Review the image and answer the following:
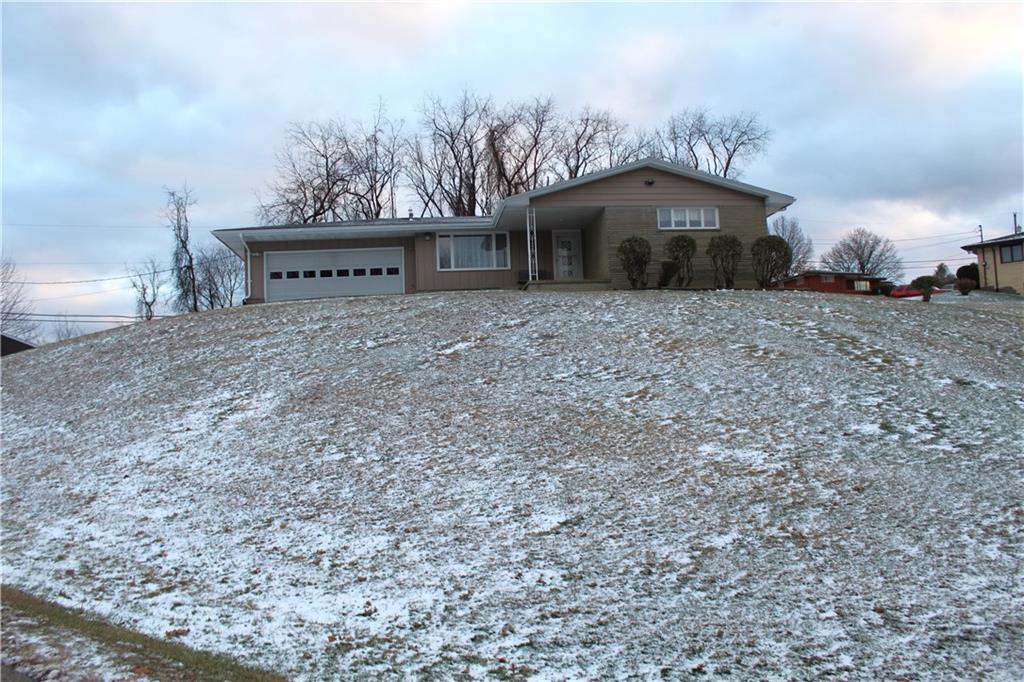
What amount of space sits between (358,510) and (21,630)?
250cm

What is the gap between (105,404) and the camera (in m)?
10.9

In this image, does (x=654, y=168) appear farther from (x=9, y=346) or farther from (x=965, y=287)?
(x=9, y=346)

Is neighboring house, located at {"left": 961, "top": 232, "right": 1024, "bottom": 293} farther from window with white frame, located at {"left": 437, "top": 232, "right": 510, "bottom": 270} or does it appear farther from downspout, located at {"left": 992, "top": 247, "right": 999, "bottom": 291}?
window with white frame, located at {"left": 437, "top": 232, "right": 510, "bottom": 270}

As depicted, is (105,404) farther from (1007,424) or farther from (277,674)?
(1007,424)

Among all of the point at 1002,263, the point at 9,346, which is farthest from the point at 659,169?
the point at 9,346

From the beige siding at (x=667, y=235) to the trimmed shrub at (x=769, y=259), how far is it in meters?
0.24

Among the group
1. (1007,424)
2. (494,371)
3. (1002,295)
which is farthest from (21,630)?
(1002,295)

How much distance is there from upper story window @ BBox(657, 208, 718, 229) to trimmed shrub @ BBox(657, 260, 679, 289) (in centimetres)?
132

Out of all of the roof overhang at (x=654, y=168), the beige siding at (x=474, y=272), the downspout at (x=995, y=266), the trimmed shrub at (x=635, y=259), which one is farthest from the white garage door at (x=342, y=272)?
the downspout at (x=995, y=266)

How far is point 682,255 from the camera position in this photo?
1938 cm

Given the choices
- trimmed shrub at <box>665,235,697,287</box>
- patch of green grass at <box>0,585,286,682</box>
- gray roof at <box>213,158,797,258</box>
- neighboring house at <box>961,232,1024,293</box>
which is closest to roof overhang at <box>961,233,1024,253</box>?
neighboring house at <box>961,232,1024,293</box>

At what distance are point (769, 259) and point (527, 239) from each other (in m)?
6.91

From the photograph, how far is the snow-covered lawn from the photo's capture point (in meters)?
4.54

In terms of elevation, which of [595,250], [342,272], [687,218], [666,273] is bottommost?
[666,273]
